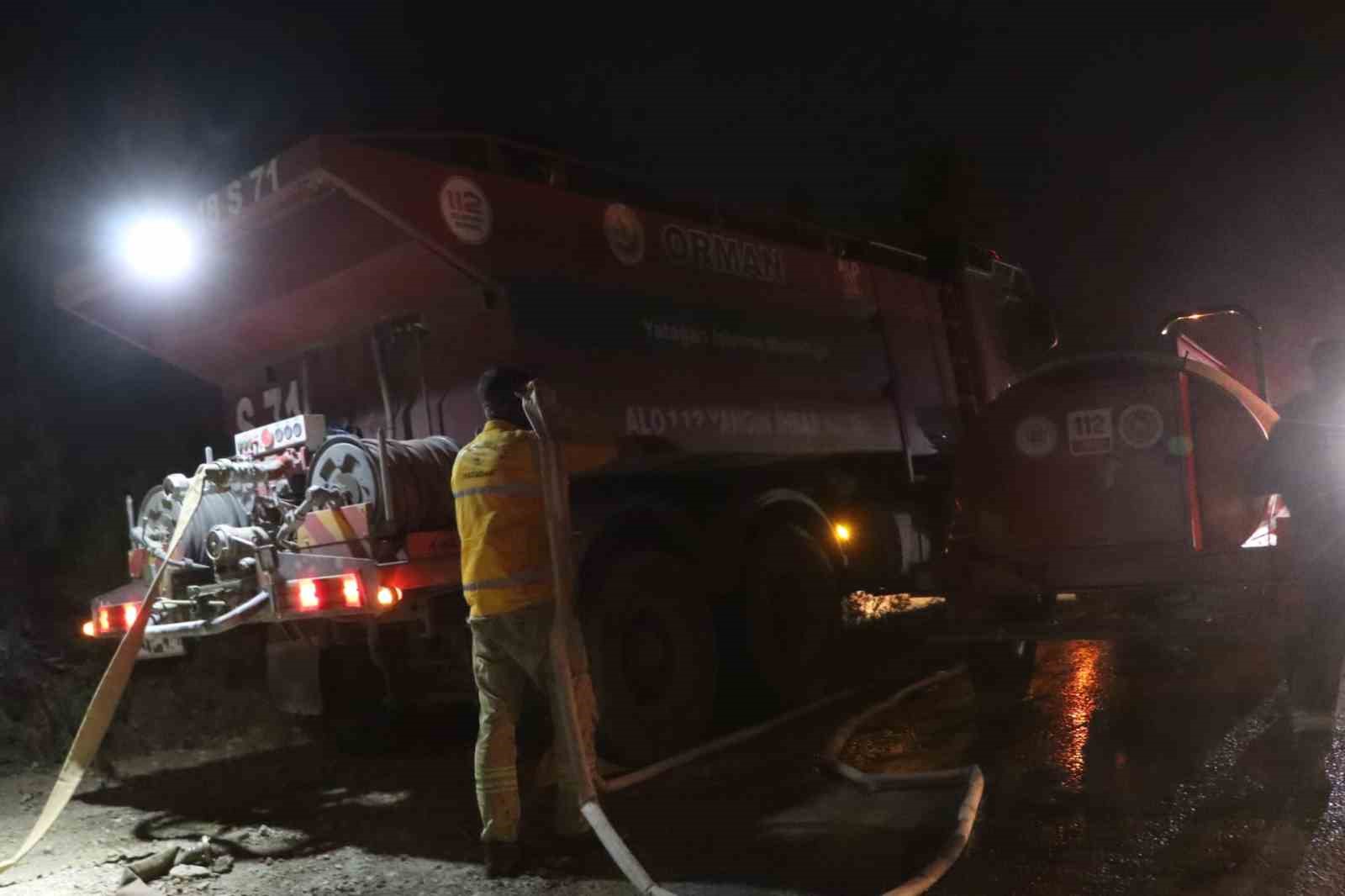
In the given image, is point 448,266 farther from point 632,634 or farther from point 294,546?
point 632,634

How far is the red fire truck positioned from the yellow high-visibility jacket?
0.69 m

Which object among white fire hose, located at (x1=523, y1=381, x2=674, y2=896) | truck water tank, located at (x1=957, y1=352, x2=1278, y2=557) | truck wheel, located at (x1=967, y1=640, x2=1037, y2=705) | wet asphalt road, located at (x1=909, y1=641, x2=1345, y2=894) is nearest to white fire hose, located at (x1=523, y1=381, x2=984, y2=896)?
white fire hose, located at (x1=523, y1=381, x2=674, y2=896)

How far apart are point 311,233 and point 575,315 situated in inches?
52.3

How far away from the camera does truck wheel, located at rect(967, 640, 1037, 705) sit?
6348 mm

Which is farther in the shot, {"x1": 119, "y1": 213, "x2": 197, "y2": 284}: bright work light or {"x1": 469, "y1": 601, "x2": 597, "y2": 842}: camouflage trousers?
{"x1": 119, "y1": 213, "x2": 197, "y2": 284}: bright work light

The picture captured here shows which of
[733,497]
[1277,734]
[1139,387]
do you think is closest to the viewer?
[1277,734]

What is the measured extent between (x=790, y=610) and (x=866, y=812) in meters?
2.60

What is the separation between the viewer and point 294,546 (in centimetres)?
503

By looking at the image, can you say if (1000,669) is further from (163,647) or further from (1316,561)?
(163,647)

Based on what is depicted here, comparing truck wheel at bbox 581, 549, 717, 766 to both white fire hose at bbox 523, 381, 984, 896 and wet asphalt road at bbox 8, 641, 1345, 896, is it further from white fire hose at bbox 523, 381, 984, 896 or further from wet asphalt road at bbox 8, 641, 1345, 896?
white fire hose at bbox 523, 381, 984, 896

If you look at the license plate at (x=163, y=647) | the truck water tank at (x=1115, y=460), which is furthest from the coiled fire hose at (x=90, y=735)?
the truck water tank at (x=1115, y=460)

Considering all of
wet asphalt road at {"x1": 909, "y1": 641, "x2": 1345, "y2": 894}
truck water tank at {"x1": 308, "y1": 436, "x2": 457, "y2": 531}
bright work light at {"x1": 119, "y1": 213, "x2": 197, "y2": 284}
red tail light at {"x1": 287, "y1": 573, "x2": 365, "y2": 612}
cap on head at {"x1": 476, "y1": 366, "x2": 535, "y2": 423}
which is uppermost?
bright work light at {"x1": 119, "y1": 213, "x2": 197, "y2": 284}

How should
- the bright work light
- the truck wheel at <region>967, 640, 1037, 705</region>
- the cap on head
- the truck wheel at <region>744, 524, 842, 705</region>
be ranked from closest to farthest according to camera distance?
the cap on head < the bright work light < the truck wheel at <region>967, 640, 1037, 705</region> < the truck wheel at <region>744, 524, 842, 705</region>

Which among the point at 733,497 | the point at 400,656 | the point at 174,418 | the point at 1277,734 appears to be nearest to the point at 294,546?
the point at 400,656
